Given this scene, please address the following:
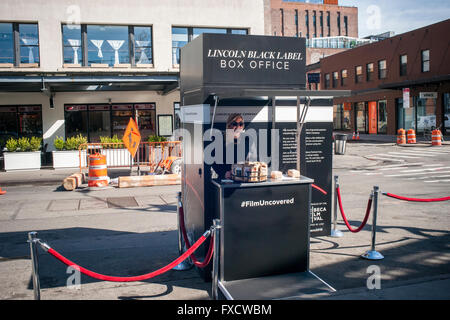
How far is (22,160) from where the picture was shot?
18531 mm

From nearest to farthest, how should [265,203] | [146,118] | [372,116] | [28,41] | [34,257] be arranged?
[34,257]
[265,203]
[28,41]
[146,118]
[372,116]

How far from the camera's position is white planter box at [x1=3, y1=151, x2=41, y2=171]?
18391 mm

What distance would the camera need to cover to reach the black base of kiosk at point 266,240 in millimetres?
5168

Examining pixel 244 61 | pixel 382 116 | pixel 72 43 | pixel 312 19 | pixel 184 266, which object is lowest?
pixel 184 266

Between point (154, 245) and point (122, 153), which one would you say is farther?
point (122, 153)

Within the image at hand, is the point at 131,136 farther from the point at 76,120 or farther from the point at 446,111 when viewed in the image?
the point at 446,111

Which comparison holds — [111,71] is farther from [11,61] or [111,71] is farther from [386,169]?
[386,169]

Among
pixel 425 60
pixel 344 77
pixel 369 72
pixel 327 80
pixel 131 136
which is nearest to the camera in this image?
pixel 131 136

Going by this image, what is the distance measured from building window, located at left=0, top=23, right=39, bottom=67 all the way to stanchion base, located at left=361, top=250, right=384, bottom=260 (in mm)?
19621

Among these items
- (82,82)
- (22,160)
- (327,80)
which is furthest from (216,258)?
(327,80)

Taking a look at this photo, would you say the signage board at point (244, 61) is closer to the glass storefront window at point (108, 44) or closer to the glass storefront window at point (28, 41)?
the glass storefront window at point (108, 44)

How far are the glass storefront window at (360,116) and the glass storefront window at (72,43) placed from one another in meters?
31.0

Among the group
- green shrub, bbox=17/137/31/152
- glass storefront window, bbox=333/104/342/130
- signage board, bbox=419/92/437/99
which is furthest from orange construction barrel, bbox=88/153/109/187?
glass storefront window, bbox=333/104/342/130

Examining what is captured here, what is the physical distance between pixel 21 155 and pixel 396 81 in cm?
3238
